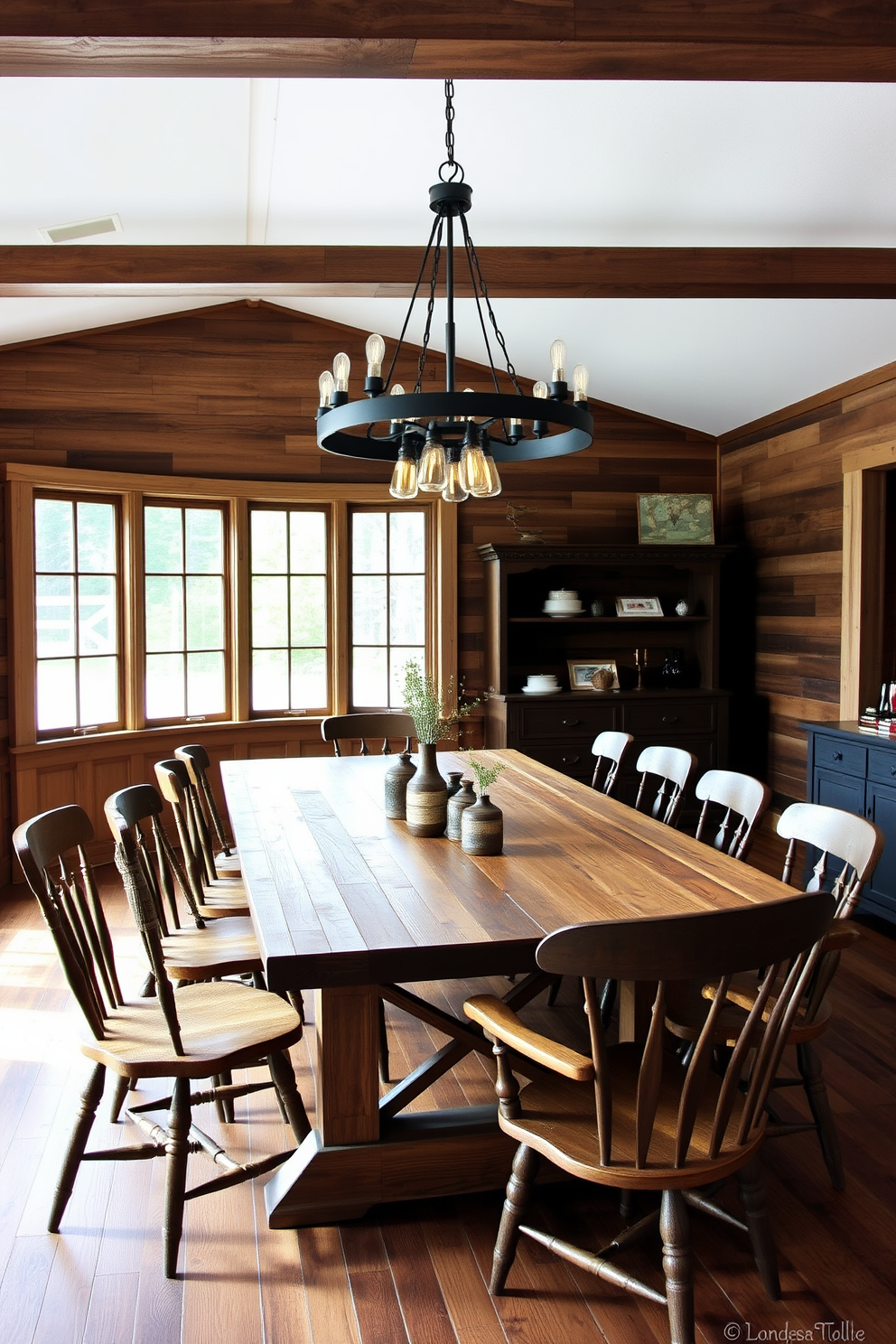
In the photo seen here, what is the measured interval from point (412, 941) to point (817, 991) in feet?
3.31

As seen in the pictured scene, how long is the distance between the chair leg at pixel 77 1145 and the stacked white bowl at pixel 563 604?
14.9 feet

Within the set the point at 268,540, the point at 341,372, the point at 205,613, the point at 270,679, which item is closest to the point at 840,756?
the point at 341,372

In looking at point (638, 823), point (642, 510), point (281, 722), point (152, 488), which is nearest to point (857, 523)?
point (642, 510)

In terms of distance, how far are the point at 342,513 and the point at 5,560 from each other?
2000mm

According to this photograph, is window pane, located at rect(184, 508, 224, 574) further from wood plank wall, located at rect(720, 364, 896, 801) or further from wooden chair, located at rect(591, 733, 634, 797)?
wood plank wall, located at rect(720, 364, 896, 801)

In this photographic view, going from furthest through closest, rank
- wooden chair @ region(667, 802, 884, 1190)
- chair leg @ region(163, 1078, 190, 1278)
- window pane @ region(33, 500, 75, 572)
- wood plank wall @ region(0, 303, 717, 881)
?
wood plank wall @ region(0, 303, 717, 881) → window pane @ region(33, 500, 75, 572) → wooden chair @ region(667, 802, 884, 1190) → chair leg @ region(163, 1078, 190, 1278)

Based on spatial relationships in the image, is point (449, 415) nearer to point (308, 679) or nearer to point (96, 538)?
point (96, 538)

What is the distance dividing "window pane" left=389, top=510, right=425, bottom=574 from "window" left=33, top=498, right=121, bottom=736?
1.70m

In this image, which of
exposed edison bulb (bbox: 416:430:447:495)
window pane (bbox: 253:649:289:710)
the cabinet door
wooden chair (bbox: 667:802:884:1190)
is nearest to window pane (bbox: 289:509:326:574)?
window pane (bbox: 253:649:289:710)

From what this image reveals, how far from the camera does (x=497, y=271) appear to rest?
175 inches

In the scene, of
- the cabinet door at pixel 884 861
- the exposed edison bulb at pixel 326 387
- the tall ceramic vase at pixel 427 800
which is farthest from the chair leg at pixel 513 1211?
the cabinet door at pixel 884 861

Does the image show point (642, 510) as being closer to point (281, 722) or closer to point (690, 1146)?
point (281, 722)

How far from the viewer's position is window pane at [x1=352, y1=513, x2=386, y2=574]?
667 cm

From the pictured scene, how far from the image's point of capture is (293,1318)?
83.7 inches
